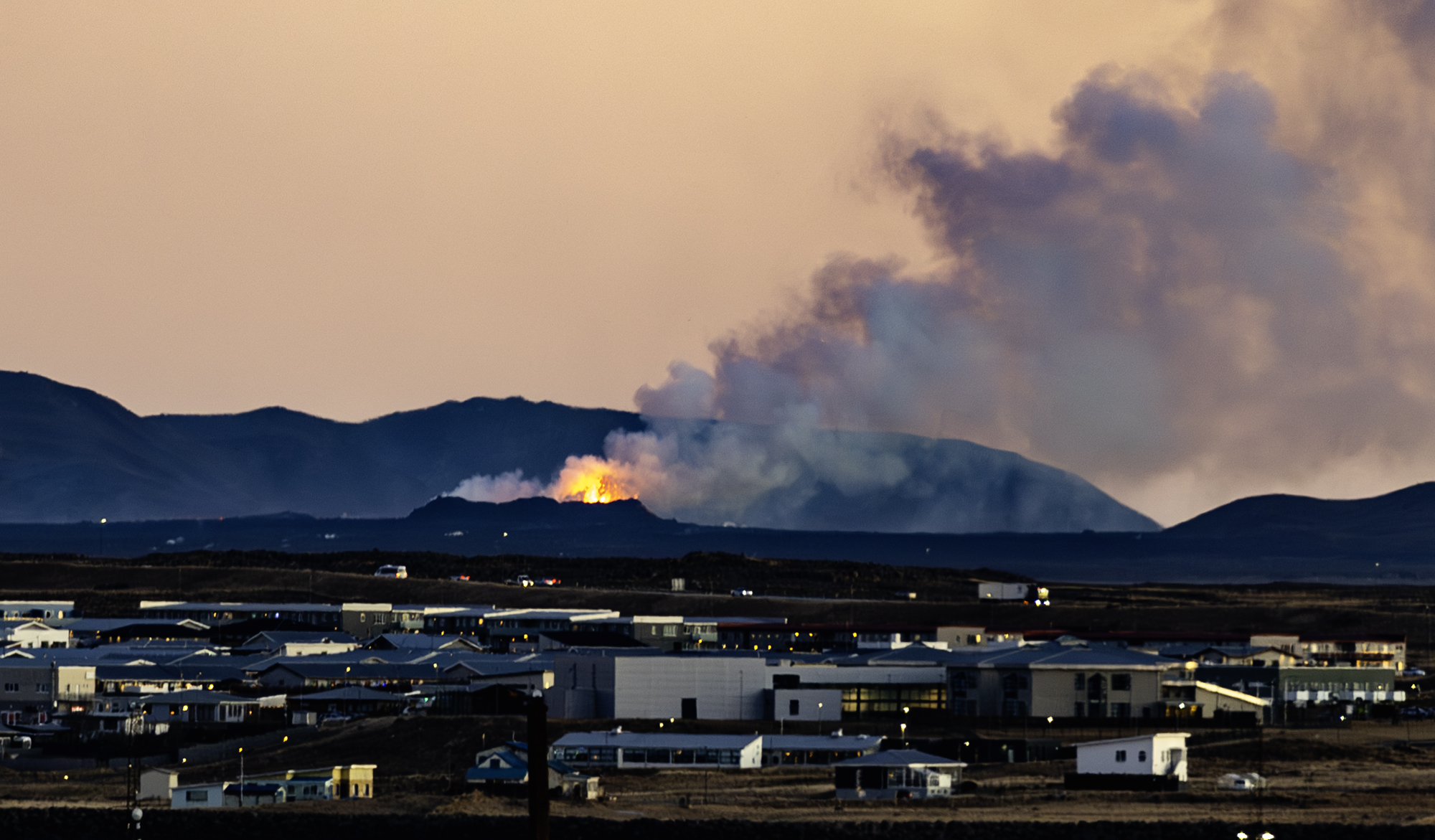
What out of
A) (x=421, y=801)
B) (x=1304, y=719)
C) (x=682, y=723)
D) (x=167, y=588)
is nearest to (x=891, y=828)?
(x=421, y=801)

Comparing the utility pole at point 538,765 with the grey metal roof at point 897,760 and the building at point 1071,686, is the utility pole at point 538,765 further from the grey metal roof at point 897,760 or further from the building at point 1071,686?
the building at point 1071,686

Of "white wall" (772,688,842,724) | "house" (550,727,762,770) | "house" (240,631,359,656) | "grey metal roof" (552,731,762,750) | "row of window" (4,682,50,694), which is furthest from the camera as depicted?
"house" (240,631,359,656)

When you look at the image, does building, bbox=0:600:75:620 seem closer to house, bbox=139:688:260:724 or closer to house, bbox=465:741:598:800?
house, bbox=139:688:260:724

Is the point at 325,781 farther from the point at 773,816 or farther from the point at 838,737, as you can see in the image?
the point at 838,737

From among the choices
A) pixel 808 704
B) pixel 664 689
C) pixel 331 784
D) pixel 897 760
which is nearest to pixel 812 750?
pixel 897 760

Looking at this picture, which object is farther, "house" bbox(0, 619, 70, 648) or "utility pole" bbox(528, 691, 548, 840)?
"house" bbox(0, 619, 70, 648)

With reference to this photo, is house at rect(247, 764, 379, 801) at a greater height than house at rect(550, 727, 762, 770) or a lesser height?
lesser

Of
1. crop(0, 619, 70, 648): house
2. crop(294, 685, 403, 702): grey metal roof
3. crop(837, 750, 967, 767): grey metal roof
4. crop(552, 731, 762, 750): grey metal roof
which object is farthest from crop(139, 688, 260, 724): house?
crop(837, 750, 967, 767): grey metal roof

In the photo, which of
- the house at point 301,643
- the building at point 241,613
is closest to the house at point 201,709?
the house at point 301,643
